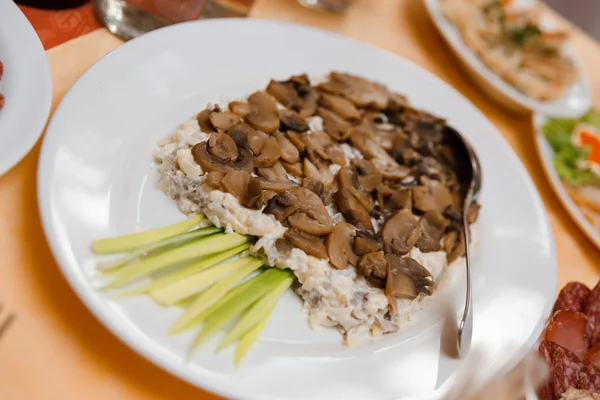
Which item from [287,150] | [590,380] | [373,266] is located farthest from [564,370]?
[287,150]

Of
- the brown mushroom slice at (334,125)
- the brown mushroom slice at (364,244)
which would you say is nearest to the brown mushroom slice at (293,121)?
the brown mushroom slice at (334,125)

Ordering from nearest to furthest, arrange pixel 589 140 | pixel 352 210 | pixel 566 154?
pixel 352 210
pixel 566 154
pixel 589 140

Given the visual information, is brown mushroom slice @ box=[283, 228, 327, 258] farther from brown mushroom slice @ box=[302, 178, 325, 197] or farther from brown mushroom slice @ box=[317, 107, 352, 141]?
brown mushroom slice @ box=[317, 107, 352, 141]

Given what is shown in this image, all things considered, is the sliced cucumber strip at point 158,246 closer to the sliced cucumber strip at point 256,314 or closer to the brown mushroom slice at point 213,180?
the brown mushroom slice at point 213,180

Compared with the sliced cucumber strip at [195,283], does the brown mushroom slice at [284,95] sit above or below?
above

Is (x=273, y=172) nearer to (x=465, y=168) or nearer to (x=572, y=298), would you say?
(x=465, y=168)

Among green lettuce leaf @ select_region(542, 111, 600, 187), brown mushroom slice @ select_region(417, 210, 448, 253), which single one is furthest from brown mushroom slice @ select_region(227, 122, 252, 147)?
green lettuce leaf @ select_region(542, 111, 600, 187)
